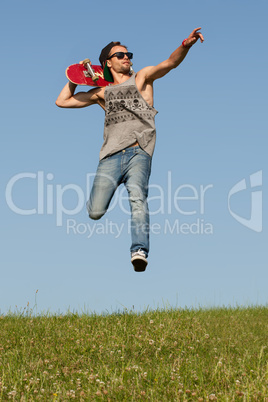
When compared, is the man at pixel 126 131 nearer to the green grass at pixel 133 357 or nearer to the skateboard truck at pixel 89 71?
the skateboard truck at pixel 89 71

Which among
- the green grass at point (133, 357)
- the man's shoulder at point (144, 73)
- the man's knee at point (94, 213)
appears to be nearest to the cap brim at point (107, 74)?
the man's shoulder at point (144, 73)

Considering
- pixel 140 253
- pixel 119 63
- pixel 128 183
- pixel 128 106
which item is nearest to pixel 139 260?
pixel 140 253

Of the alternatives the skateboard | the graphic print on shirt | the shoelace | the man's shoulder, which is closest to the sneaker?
the shoelace

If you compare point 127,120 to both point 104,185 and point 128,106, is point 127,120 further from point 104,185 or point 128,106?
point 104,185

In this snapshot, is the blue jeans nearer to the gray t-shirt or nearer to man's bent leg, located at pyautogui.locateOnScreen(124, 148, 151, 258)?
man's bent leg, located at pyautogui.locateOnScreen(124, 148, 151, 258)

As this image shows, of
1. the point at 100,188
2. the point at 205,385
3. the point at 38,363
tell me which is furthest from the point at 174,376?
the point at 100,188

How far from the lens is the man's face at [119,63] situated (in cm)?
858

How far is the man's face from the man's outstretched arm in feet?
1.07

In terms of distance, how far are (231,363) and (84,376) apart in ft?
5.82

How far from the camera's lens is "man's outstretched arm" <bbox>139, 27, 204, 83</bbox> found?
24.5 feet

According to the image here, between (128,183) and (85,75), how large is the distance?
228 cm

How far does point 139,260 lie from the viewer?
7.24 m

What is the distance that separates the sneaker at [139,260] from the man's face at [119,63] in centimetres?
332

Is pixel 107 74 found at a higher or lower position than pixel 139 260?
higher
